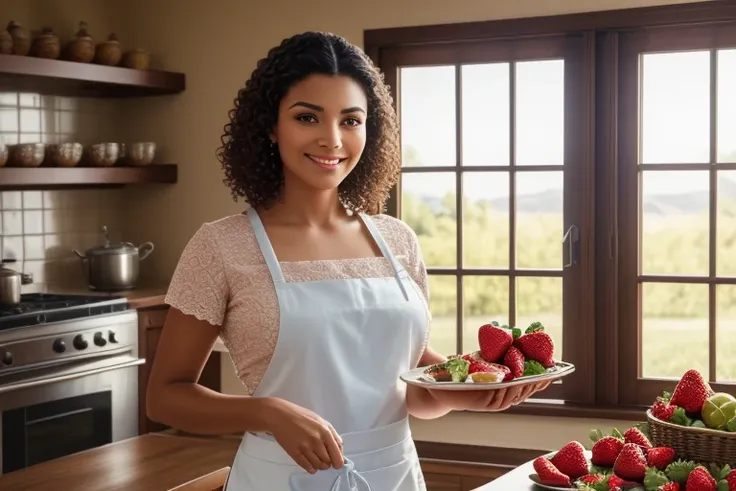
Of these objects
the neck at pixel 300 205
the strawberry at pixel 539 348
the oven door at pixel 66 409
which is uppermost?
the neck at pixel 300 205

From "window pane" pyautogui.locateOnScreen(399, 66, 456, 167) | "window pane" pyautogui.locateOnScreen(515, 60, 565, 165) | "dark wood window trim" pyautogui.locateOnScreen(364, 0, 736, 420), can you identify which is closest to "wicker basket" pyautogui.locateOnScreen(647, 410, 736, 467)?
"dark wood window trim" pyautogui.locateOnScreen(364, 0, 736, 420)

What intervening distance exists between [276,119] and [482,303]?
2.84 metres

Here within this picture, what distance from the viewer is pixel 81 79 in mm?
4395

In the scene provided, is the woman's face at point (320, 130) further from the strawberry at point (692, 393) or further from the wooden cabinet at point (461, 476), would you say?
the wooden cabinet at point (461, 476)

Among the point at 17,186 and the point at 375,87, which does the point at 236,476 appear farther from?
the point at 17,186

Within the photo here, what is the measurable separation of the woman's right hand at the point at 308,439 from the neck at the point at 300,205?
1.28 feet

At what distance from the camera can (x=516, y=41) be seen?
4250 mm

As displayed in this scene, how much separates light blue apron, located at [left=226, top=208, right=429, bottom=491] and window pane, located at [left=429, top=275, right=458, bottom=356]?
8.92ft

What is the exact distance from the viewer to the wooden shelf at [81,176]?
418cm

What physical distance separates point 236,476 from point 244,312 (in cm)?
27

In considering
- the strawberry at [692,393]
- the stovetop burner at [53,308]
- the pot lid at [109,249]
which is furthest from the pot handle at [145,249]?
the strawberry at [692,393]

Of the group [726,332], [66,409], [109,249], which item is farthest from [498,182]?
[66,409]

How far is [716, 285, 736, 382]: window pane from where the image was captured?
4031mm

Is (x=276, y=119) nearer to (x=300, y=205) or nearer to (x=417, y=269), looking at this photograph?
(x=300, y=205)
